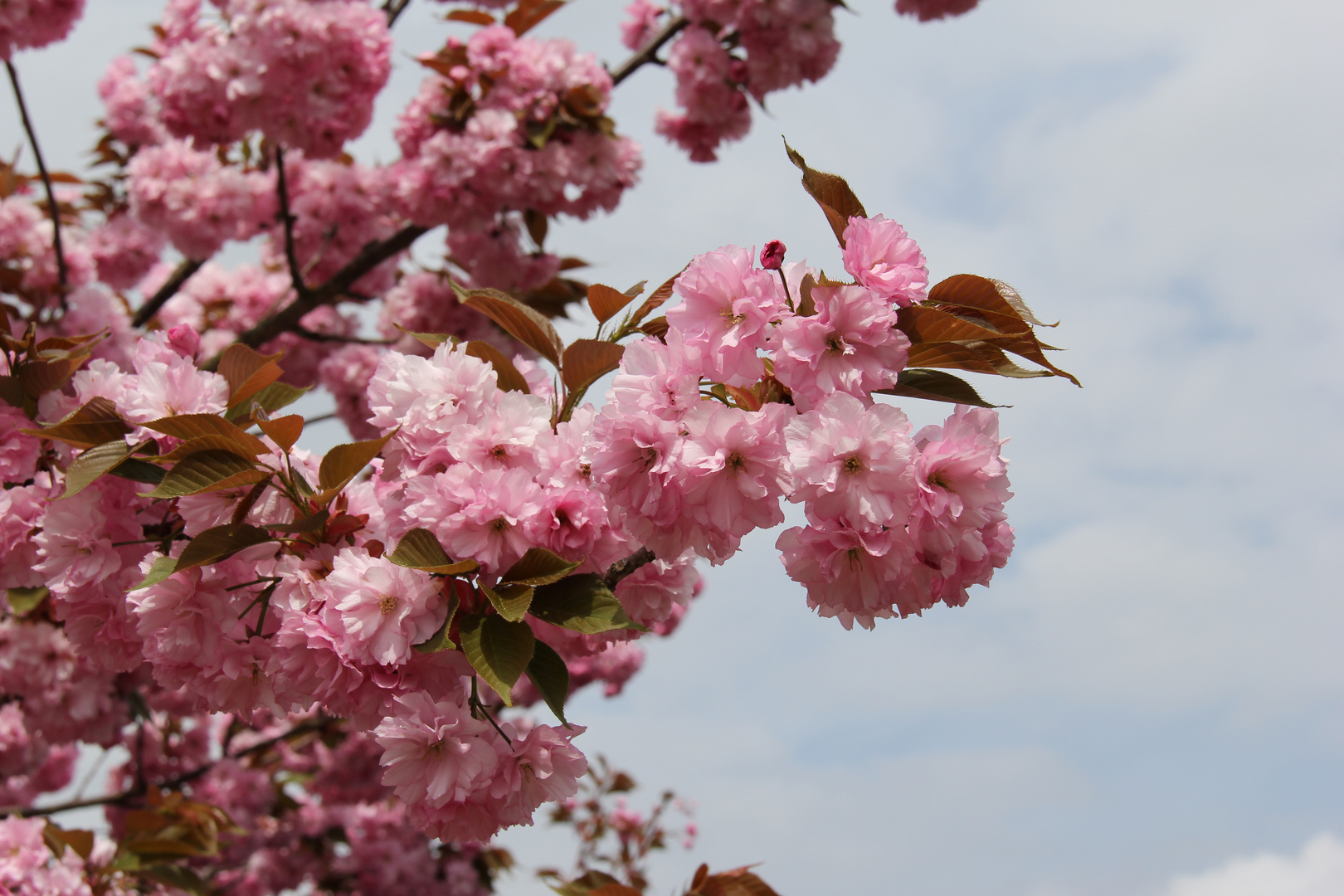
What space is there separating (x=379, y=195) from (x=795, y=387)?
398 cm

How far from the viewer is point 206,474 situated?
55.4 inches

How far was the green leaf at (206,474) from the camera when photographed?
4.46 feet

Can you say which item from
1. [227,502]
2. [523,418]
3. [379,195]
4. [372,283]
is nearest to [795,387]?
[523,418]

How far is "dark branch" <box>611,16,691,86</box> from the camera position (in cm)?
439

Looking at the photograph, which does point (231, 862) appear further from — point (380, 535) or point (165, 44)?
point (380, 535)

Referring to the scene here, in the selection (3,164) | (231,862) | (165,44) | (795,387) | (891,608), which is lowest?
(231,862)

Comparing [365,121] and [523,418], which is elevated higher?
[365,121]

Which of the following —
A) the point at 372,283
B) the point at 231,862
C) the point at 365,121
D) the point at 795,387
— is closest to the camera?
the point at 795,387

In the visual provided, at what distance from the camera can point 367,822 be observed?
5914 millimetres

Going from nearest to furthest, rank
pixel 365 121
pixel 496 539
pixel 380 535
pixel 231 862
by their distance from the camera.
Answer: pixel 496 539
pixel 380 535
pixel 365 121
pixel 231 862

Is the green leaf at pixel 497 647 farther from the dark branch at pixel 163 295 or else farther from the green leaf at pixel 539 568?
the dark branch at pixel 163 295

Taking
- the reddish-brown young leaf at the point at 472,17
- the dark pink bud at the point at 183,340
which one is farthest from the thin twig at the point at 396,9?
the dark pink bud at the point at 183,340

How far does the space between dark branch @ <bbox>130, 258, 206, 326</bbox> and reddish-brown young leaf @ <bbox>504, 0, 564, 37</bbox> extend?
2.01 metres

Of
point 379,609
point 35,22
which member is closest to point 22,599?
point 379,609
